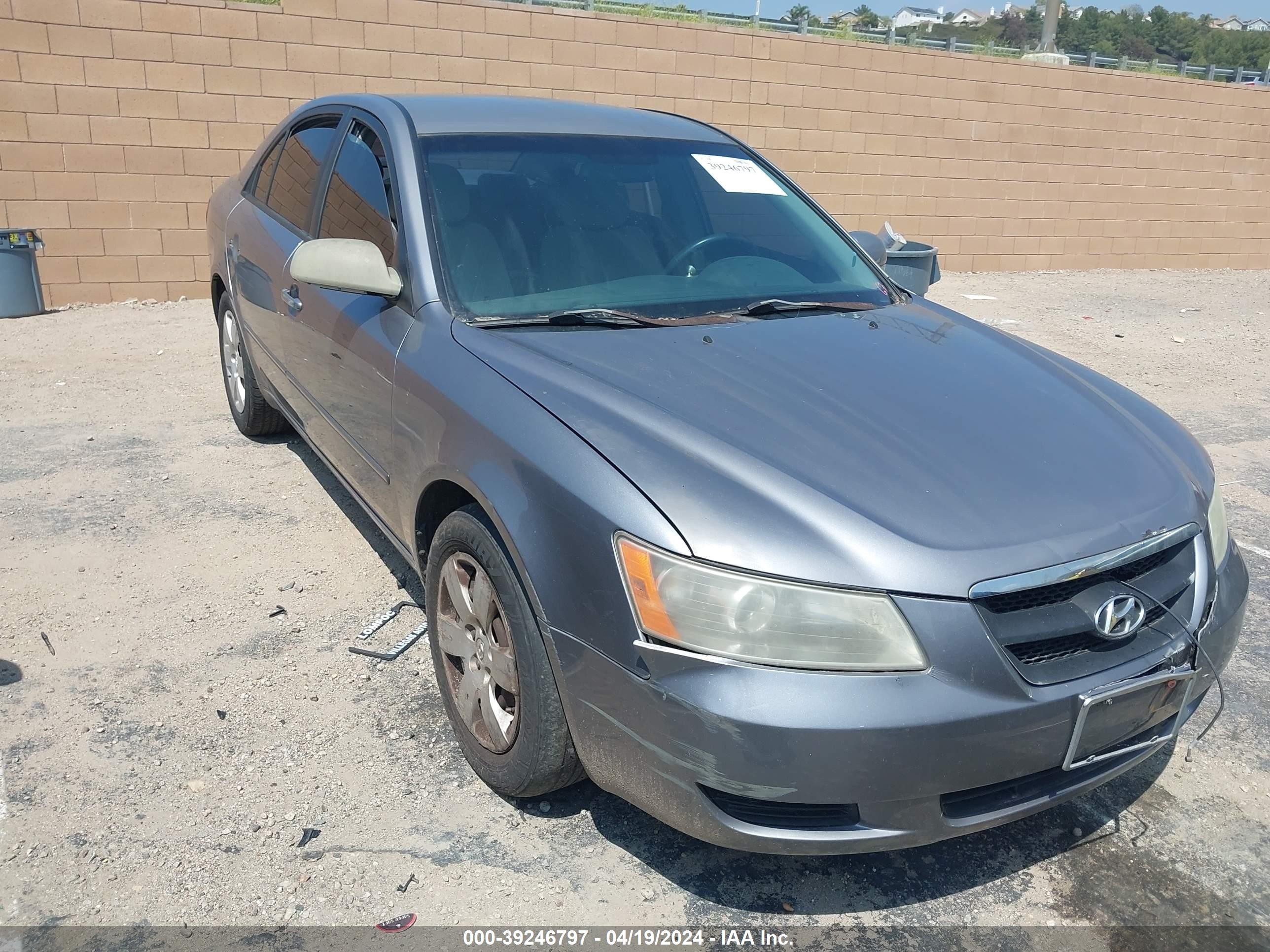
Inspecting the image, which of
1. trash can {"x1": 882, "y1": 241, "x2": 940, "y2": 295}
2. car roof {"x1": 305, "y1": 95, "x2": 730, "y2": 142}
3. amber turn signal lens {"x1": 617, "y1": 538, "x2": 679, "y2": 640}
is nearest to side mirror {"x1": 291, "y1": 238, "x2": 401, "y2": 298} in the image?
car roof {"x1": 305, "y1": 95, "x2": 730, "y2": 142}

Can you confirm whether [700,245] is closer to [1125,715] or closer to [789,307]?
[789,307]

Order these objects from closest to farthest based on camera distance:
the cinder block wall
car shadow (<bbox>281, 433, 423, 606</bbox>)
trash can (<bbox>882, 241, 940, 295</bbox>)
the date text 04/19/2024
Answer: the date text 04/19/2024, car shadow (<bbox>281, 433, 423, 606</bbox>), trash can (<bbox>882, 241, 940, 295</bbox>), the cinder block wall

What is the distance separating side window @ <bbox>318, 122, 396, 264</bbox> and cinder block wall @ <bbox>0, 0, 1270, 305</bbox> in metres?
6.32

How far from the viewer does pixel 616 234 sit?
11.0 feet

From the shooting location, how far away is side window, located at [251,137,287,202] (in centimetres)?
477

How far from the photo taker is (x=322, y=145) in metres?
4.16

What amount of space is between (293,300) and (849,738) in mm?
2849

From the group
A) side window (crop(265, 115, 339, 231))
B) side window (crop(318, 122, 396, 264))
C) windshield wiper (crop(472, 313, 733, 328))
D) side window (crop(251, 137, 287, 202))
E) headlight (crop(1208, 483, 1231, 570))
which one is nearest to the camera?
headlight (crop(1208, 483, 1231, 570))

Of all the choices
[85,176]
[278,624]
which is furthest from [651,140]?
[85,176]

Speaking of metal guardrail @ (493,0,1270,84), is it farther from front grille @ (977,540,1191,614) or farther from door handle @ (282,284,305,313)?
front grille @ (977,540,1191,614)

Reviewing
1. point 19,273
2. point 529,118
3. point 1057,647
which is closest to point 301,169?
point 529,118

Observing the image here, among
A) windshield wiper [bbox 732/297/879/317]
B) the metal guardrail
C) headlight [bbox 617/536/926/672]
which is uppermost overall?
the metal guardrail

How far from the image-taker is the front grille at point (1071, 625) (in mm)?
2113

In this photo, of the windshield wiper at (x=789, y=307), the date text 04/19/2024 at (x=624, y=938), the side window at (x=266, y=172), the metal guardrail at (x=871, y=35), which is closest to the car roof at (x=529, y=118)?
the side window at (x=266, y=172)
